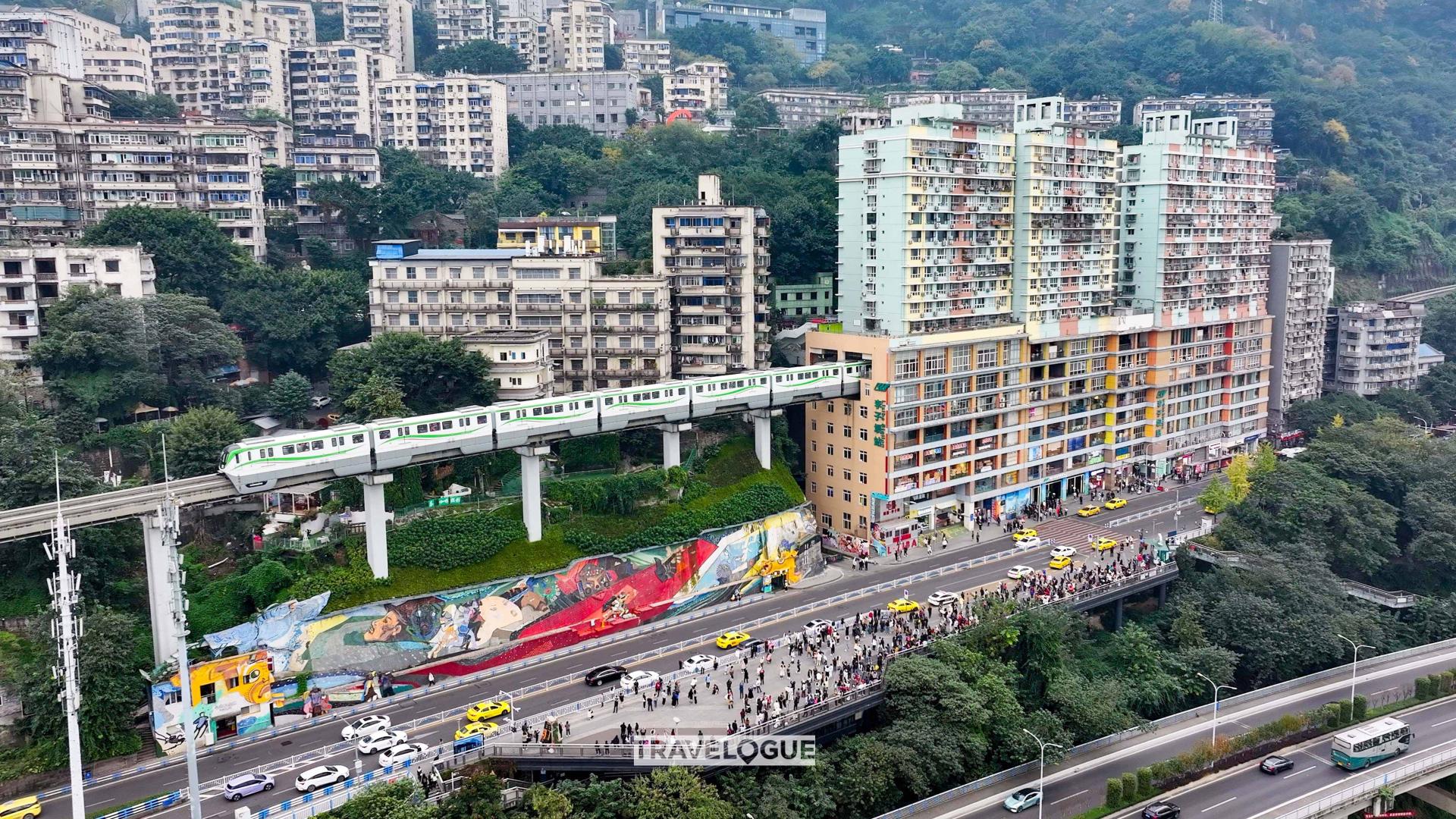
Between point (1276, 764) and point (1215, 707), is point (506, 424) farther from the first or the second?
point (1276, 764)

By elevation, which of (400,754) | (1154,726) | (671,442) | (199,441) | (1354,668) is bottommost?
(1154,726)

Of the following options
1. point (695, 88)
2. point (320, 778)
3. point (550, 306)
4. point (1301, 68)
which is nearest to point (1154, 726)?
point (320, 778)

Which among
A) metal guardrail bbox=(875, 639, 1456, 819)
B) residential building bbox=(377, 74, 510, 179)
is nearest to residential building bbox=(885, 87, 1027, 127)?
residential building bbox=(377, 74, 510, 179)

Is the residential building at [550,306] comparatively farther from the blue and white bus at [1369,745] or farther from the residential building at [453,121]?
the blue and white bus at [1369,745]

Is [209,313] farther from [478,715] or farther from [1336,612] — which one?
[1336,612]

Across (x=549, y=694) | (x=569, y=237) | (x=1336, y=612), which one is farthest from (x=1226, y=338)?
(x=549, y=694)
